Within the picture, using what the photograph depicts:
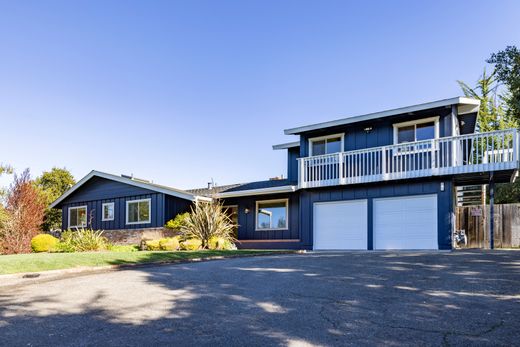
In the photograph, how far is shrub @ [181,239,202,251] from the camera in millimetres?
16094

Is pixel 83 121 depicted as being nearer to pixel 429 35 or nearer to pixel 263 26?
pixel 263 26

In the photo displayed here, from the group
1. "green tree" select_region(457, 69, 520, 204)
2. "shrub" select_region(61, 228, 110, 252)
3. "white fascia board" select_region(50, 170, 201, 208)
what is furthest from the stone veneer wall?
"green tree" select_region(457, 69, 520, 204)

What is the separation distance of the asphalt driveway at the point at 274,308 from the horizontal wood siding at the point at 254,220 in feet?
33.1

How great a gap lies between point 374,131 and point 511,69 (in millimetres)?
5516

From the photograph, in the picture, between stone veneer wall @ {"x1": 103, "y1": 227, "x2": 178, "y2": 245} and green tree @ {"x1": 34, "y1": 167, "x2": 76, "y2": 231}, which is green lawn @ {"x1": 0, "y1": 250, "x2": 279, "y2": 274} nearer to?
stone veneer wall @ {"x1": 103, "y1": 227, "x2": 178, "y2": 245}

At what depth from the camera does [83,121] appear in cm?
2012

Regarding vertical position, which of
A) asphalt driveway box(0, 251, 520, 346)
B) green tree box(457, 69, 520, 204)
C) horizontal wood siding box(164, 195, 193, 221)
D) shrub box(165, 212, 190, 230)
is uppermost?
green tree box(457, 69, 520, 204)

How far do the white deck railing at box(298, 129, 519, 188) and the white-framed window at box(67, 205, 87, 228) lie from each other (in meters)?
13.6

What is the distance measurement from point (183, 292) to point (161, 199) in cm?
1425

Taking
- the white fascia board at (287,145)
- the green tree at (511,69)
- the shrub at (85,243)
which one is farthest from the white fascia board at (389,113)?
the shrub at (85,243)

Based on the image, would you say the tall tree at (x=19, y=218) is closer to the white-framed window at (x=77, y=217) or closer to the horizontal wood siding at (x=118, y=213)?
the horizontal wood siding at (x=118, y=213)

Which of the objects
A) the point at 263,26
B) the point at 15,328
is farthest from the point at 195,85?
the point at 15,328

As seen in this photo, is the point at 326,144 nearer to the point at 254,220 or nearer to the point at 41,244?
the point at 254,220

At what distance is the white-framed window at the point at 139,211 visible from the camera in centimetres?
2094
